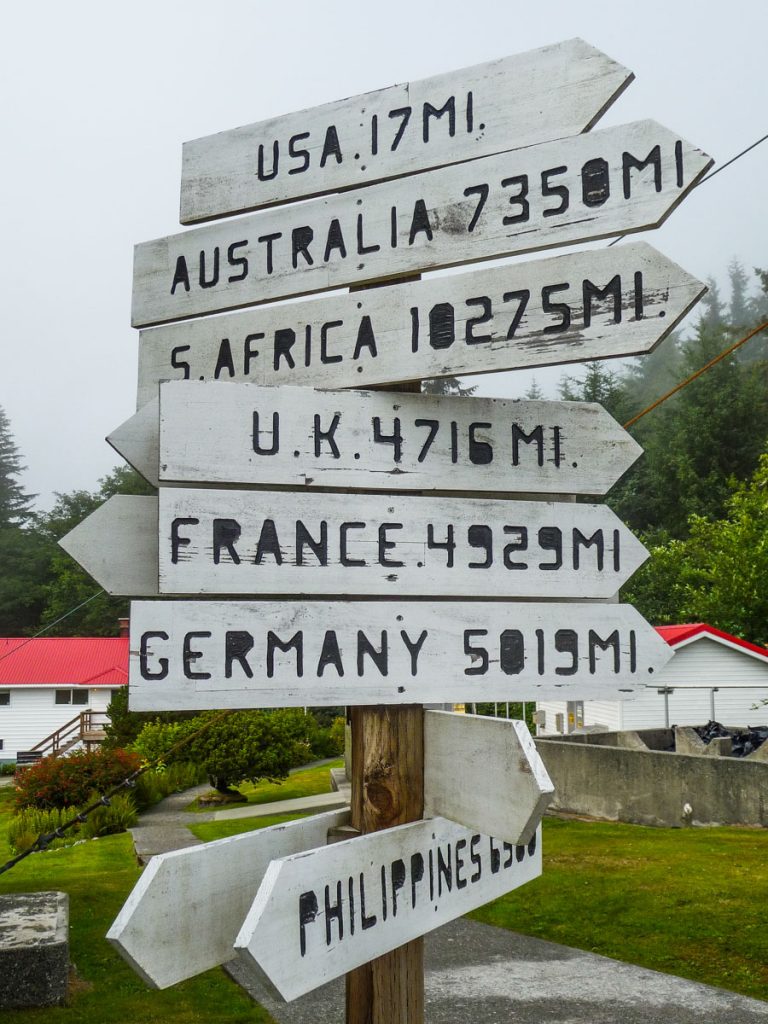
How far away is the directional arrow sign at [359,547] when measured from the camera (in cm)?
275

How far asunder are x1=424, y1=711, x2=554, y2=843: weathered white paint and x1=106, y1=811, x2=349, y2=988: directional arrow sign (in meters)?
0.50

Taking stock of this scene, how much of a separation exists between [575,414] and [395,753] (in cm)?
123

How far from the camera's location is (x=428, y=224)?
3199 mm

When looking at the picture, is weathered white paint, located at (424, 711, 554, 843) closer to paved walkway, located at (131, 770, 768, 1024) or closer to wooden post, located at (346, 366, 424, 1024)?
wooden post, located at (346, 366, 424, 1024)

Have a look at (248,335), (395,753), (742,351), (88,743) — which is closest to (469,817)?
(395,753)

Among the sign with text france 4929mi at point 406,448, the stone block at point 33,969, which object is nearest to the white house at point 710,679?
the stone block at point 33,969

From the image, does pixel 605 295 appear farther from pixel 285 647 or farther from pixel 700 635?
pixel 700 635

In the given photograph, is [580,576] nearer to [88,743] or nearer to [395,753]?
[395,753]

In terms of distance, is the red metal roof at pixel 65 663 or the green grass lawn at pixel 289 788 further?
the red metal roof at pixel 65 663

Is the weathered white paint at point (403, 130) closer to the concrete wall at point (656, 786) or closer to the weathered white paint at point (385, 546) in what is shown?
the weathered white paint at point (385, 546)

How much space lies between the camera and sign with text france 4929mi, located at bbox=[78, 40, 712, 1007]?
8.91 ft

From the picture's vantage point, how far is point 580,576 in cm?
303

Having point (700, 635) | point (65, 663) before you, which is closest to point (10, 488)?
point (65, 663)

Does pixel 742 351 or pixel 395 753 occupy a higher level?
pixel 742 351
